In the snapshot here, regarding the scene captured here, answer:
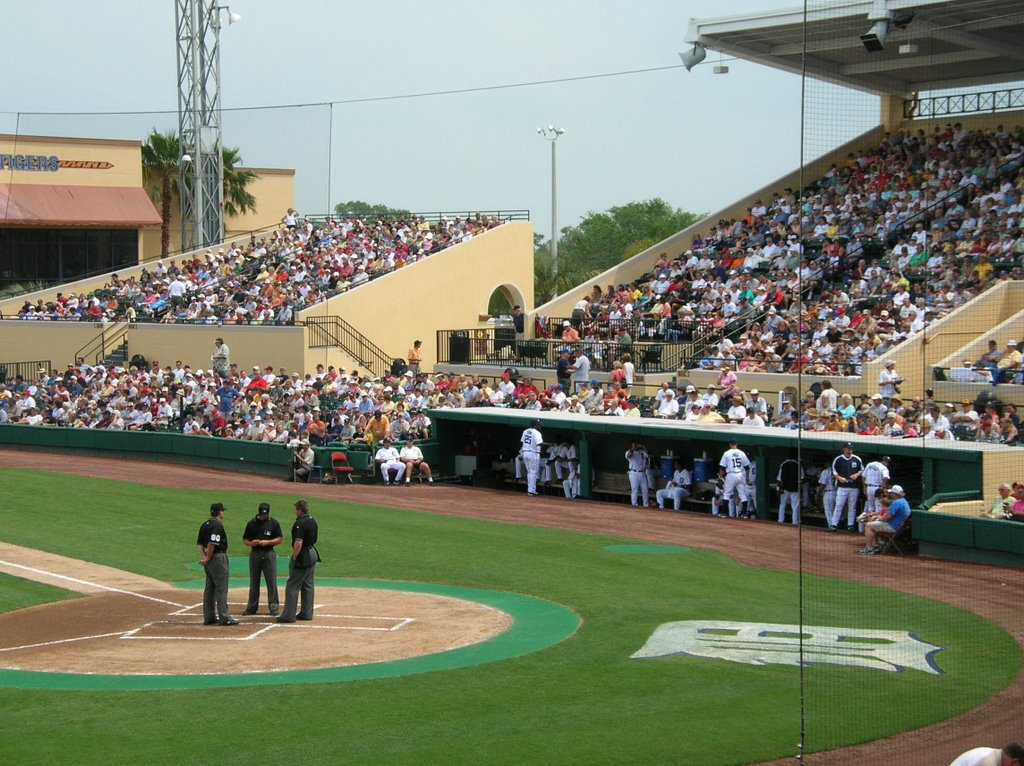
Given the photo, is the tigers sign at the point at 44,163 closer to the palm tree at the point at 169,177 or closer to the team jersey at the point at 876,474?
the palm tree at the point at 169,177

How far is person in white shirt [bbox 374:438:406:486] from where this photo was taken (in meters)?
27.9

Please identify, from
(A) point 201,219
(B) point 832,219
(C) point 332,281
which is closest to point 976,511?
(B) point 832,219

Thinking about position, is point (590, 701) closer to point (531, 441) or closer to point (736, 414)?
point (736, 414)

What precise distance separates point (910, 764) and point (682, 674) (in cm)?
276

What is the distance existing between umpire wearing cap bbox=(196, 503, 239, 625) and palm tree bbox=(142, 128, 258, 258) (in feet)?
121

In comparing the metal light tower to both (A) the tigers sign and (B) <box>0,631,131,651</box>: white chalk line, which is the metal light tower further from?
(B) <box>0,631,131,651</box>: white chalk line

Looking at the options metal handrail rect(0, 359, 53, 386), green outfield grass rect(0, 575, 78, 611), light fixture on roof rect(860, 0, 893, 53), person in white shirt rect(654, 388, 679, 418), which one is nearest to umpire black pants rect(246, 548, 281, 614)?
green outfield grass rect(0, 575, 78, 611)

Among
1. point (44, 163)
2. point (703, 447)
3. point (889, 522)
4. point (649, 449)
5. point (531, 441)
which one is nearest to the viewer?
point (889, 522)

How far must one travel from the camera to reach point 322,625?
1540 centimetres

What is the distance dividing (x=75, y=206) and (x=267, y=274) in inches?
441

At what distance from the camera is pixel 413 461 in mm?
28219

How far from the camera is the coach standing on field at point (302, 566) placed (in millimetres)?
15148

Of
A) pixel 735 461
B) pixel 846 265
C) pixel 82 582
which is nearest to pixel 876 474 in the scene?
pixel 735 461

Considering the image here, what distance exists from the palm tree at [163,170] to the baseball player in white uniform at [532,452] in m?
27.4
